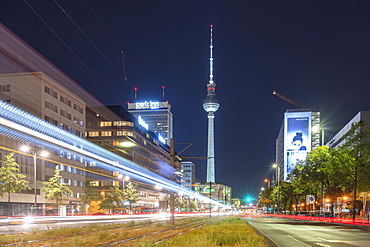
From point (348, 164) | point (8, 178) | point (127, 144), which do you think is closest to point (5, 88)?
point (8, 178)

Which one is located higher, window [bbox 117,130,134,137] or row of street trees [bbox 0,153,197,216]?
window [bbox 117,130,134,137]

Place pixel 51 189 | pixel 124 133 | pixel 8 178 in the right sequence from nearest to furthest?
1. pixel 8 178
2. pixel 51 189
3. pixel 124 133

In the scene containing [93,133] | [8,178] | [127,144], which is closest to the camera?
[8,178]

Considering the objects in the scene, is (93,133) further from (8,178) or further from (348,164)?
(348,164)

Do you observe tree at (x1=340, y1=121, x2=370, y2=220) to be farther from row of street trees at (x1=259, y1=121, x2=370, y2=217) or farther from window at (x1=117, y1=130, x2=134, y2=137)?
window at (x1=117, y1=130, x2=134, y2=137)

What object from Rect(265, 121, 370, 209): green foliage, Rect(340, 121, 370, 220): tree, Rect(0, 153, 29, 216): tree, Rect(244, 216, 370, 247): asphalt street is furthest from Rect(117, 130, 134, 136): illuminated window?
Rect(244, 216, 370, 247): asphalt street

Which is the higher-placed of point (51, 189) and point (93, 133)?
point (93, 133)

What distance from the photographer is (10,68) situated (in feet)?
232

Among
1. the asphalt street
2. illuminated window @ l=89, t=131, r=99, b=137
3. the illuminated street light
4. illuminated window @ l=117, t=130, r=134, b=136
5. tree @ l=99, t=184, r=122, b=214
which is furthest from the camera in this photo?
illuminated window @ l=89, t=131, r=99, b=137

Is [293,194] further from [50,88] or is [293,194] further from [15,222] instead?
[15,222]

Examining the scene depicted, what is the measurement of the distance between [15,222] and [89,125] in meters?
84.5

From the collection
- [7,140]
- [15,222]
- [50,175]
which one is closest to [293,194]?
[50,175]

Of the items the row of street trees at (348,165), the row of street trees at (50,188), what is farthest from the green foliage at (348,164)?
the row of street trees at (50,188)

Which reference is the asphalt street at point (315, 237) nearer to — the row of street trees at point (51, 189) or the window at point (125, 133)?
the row of street trees at point (51, 189)
